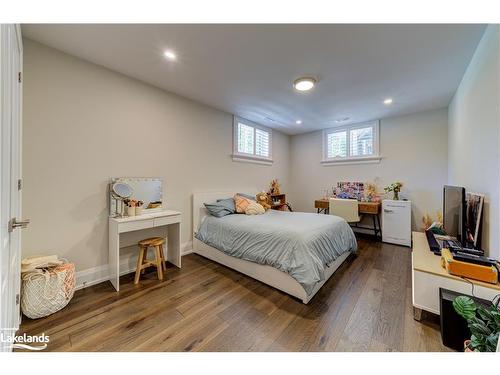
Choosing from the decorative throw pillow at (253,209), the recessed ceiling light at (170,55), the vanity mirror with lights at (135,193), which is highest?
the recessed ceiling light at (170,55)

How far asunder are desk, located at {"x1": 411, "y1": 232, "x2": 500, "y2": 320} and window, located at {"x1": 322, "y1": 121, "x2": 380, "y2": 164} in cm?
292

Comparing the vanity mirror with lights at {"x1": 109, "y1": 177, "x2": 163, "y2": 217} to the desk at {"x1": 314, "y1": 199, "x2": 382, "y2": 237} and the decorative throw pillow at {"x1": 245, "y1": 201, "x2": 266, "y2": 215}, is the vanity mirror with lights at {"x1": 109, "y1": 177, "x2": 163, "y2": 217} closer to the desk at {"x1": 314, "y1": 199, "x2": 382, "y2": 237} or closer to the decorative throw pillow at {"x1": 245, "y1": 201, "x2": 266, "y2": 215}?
the decorative throw pillow at {"x1": 245, "y1": 201, "x2": 266, "y2": 215}

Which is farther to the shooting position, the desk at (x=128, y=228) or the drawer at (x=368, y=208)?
the drawer at (x=368, y=208)

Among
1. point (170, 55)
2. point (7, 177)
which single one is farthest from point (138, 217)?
point (170, 55)

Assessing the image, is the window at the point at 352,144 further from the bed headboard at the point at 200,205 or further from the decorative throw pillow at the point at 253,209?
the bed headboard at the point at 200,205

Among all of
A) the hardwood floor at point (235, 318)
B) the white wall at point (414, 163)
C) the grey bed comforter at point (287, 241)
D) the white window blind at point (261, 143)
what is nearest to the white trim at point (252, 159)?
the white window blind at point (261, 143)

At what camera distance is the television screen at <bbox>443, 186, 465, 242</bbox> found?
6.37 ft

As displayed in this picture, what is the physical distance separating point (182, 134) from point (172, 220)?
4.56 feet

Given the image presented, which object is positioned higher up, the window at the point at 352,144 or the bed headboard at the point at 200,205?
the window at the point at 352,144

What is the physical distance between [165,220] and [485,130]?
337 cm

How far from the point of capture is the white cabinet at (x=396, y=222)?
3.59 m

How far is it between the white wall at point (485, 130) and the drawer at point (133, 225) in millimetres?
3233
